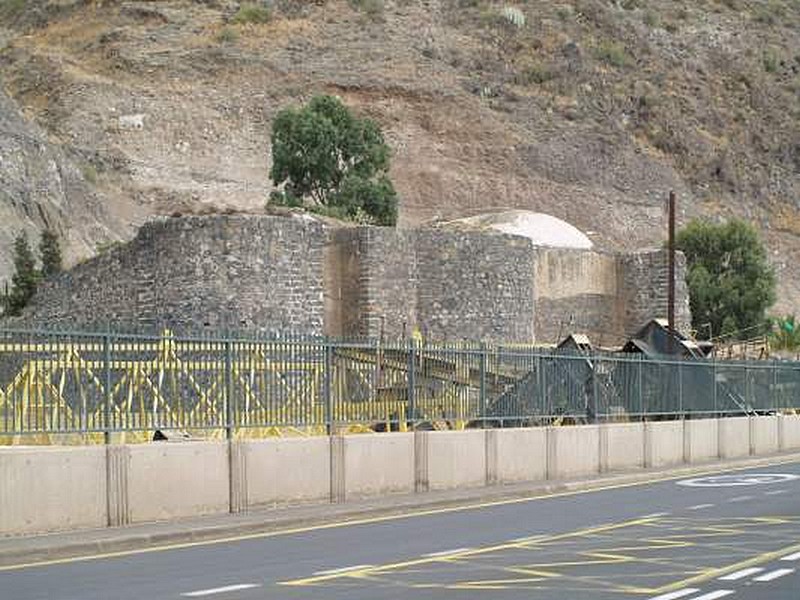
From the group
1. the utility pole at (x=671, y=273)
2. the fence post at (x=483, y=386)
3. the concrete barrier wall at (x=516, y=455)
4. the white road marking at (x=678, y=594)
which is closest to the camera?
the white road marking at (x=678, y=594)

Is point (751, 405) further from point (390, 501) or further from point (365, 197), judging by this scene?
point (365, 197)

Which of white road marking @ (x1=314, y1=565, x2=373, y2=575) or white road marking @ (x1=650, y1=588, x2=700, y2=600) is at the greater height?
white road marking @ (x1=650, y1=588, x2=700, y2=600)

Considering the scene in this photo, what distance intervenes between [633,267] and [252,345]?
39727 millimetres

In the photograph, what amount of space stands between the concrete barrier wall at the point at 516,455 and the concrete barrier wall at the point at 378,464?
89.2 inches

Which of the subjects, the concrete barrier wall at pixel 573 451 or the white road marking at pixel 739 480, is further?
the concrete barrier wall at pixel 573 451

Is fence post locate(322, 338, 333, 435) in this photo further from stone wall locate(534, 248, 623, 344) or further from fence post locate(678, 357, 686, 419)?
stone wall locate(534, 248, 623, 344)

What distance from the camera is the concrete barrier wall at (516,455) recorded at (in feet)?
75.3

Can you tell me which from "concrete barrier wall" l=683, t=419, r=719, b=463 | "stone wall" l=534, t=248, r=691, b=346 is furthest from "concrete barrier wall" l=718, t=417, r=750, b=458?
"stone wall" l=534, t=248, r=691, b=346

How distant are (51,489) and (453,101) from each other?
269ft

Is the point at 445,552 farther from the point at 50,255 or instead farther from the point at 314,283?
the point at 50,255

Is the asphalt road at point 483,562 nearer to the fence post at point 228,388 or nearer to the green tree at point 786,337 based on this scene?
the fence post at point 228,388

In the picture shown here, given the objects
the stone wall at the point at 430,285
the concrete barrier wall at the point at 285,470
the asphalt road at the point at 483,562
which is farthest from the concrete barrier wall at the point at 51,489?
the stone wall at the point at 430,285

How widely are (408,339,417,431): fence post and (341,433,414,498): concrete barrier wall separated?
2.41ft

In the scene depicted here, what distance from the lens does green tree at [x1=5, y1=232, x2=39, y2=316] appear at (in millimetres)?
48656
